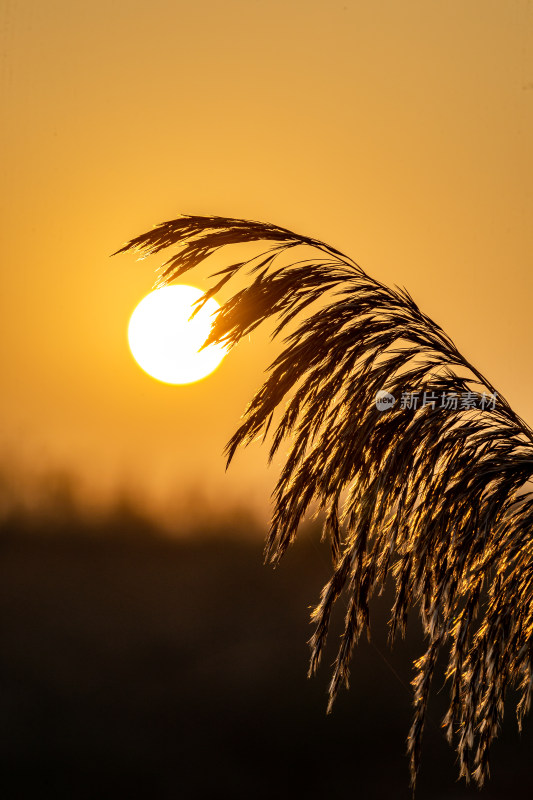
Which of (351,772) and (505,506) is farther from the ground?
(505,506)

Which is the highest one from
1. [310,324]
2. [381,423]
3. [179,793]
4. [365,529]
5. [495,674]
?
[310,324]

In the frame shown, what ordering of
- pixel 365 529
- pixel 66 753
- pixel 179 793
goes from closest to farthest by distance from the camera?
pixel 365 529 → pixel 66 753 → pixel 179 793

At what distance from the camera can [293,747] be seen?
89.9m

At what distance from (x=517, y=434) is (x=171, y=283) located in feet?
3.84

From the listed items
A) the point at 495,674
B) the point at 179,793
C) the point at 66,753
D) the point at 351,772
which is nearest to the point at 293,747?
the point at 351,772

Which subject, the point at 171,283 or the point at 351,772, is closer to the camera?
the point at 171,283

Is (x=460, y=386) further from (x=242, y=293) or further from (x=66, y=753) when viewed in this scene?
(x=66, y=753)

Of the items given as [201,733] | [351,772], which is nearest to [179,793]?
[201,733]

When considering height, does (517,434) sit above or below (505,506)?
above

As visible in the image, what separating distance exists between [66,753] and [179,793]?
52.9 feet

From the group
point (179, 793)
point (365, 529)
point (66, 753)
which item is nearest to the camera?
point (365, 529)

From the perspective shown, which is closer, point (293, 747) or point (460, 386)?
point (460, 386)

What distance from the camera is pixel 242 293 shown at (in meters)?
2.45

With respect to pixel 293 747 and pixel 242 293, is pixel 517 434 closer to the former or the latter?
pixel 242 293
